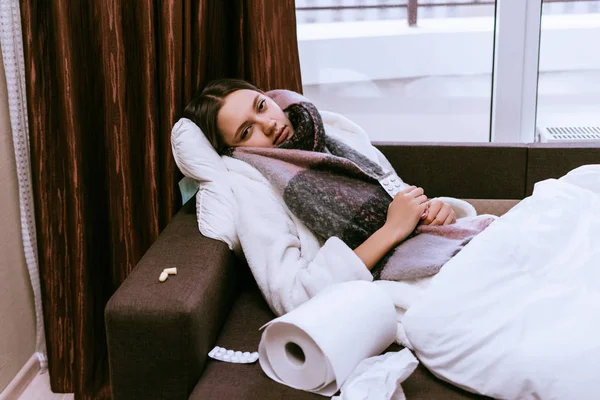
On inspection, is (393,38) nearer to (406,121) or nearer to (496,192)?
(406,121)

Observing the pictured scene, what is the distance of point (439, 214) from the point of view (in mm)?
1612

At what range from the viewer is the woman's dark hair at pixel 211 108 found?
1.68 metres

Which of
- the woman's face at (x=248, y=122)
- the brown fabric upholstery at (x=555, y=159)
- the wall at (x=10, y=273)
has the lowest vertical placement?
the wall at (x=10, y=273)

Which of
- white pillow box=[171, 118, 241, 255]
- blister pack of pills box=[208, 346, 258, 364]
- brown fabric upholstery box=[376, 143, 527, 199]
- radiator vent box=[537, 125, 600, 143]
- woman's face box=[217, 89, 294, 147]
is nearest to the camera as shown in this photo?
blister pack of pills box=[208, 346, 258, 364]

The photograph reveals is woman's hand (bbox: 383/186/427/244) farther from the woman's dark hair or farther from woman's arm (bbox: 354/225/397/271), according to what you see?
the woman's dark hair

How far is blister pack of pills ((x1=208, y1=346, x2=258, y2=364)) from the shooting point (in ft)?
4.34

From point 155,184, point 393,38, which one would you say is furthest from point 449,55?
point 155,184

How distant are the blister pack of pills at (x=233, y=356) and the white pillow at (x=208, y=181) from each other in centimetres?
27

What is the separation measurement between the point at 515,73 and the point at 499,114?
137mm

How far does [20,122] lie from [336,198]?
0.87m

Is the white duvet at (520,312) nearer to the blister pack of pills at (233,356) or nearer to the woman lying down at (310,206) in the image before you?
the woman lying down at (310,206)

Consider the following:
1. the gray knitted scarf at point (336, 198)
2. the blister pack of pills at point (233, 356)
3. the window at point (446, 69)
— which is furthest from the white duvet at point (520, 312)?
the window at point (446, 69)

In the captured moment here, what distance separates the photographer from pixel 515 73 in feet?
7.16

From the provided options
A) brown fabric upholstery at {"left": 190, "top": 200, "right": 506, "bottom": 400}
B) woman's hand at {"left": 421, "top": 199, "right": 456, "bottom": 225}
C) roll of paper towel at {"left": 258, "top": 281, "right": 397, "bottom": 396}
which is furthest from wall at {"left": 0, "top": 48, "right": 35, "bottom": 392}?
woman's hand at {"left": 421, "top": 199, "right": 456, "bottom": 225}
